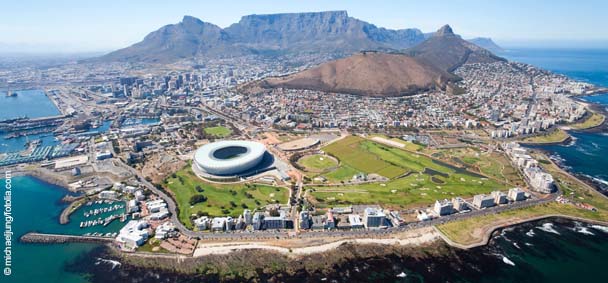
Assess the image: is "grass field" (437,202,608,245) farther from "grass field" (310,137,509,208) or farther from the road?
"grass field" (310,137,509,208)

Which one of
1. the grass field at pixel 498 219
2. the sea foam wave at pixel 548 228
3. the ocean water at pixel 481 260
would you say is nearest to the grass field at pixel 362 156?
the grass field at pixel 498 219

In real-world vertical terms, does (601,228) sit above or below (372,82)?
below

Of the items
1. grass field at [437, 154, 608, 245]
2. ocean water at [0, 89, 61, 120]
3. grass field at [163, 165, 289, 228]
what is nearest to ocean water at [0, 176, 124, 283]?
grass field at [163, 165, 289, 228]

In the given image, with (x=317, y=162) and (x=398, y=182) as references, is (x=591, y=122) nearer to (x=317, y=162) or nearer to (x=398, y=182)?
(x=398, y=182)

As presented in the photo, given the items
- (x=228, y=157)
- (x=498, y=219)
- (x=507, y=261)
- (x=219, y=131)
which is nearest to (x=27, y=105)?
(x=219, y=131)

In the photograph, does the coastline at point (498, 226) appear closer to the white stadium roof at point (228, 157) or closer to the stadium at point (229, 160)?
the stadium at point (229, 160)

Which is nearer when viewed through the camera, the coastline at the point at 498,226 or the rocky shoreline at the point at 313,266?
the rocky shoreline at the point at 313,266

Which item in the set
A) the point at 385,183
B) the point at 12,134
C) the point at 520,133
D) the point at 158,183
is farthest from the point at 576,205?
the point at 12,134
